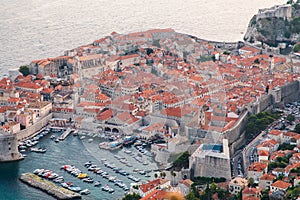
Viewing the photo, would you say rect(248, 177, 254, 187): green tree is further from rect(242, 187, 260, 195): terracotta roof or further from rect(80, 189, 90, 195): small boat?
rect(80, 189, 90, 195): small boat

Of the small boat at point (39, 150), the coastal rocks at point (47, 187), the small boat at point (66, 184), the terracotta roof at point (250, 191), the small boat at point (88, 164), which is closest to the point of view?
the terracotta roof at point (250, 191)

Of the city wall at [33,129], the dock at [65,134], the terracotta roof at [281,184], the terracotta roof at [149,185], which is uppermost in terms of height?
the terracotta roof at [281,184]

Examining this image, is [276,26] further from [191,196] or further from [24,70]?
[191,196]

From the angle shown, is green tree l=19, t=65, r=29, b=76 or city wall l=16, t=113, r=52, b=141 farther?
green tree l=19, t=65, r=29, b=76

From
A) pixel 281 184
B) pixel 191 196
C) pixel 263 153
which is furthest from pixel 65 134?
pixel 281 184

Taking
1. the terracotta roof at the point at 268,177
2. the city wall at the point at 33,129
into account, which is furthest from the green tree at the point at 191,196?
the city wall at the point at 33,129

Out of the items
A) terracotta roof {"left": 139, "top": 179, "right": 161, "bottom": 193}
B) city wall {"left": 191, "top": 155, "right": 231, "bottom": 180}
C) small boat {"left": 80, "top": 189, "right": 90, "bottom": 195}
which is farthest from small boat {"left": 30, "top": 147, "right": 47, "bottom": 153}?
city wall {"left": 191, "top": 155, "right": 231, "bottom": 180}

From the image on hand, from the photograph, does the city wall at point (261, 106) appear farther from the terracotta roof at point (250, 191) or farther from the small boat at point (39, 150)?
the small boat at point (39, 150)
